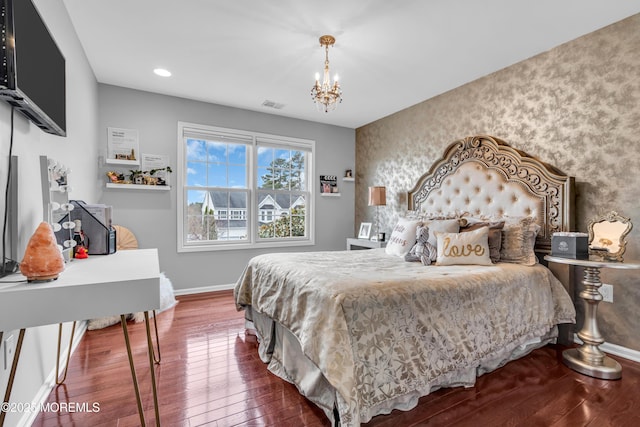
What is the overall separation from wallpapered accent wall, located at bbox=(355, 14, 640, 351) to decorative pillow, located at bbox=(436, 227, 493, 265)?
84 cm

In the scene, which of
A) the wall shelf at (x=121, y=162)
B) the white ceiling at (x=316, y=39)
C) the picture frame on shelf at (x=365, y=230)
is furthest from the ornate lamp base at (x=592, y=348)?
the wall shelf at (x=121, y=162)

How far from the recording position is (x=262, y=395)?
177 cm

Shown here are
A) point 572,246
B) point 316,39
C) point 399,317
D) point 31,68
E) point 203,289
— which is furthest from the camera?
point 203,289

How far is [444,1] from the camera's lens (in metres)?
2.08

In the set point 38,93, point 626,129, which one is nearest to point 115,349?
point 38,93

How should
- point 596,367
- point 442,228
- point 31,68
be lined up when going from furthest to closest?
point 442,228
point 596,367
point 31,68

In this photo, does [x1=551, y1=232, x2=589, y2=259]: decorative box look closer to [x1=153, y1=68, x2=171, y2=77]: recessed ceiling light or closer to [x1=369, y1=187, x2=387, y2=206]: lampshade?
[x1=369, y1=187, x2=387, y2=206]: lampshade

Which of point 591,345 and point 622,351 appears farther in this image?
point 622,351

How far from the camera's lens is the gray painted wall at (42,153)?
4.52 ft

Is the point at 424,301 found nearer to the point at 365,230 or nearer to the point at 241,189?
the point at 365,230

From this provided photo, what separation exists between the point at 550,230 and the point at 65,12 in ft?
13.4

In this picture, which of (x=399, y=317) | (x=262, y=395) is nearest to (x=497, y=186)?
(x=399, y=317)

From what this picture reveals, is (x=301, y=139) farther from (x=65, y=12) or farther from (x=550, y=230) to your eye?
(x=550, y=230)

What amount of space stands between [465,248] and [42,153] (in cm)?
287
